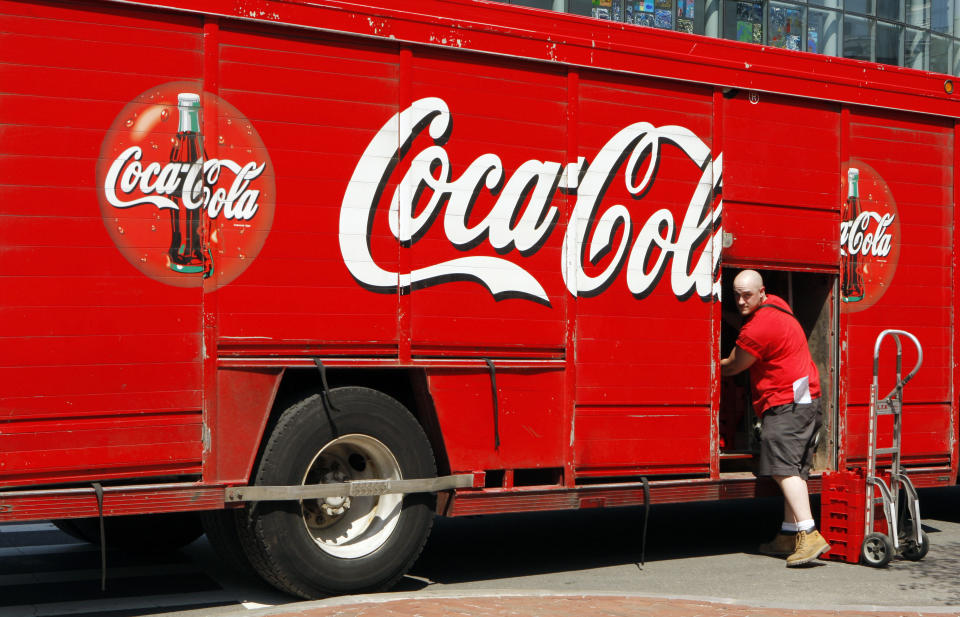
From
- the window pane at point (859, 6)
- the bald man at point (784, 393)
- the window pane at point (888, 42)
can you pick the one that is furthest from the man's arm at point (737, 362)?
the window pane at point (888, 42)

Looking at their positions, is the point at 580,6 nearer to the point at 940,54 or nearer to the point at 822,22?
the point at 822,22

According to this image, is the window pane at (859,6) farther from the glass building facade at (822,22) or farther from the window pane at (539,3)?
the window pane at (539,3)

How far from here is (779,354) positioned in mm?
8023

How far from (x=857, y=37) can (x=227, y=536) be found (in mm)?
22539

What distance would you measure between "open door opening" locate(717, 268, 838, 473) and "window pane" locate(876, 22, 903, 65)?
62.5 ft

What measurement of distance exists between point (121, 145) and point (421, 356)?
2050mm

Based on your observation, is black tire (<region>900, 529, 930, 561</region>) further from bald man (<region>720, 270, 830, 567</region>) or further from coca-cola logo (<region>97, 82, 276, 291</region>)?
coca-cola logo (<region>97, 82, 276, 291</region>)

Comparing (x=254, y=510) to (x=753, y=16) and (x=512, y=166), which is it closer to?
(x=512, y=166)

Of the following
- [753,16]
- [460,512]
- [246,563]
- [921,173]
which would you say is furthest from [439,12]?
[753,16]

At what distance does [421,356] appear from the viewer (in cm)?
682

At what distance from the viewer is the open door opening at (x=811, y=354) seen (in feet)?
27.8

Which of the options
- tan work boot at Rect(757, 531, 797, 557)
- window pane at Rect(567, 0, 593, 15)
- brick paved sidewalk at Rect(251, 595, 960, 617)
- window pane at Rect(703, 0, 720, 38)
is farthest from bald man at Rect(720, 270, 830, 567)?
window pane at Rect(703, 0, 720, 38)

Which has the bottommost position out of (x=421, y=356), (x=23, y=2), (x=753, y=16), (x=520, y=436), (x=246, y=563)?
(x=246, y=563)

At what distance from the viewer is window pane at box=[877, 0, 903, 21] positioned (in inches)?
1023
